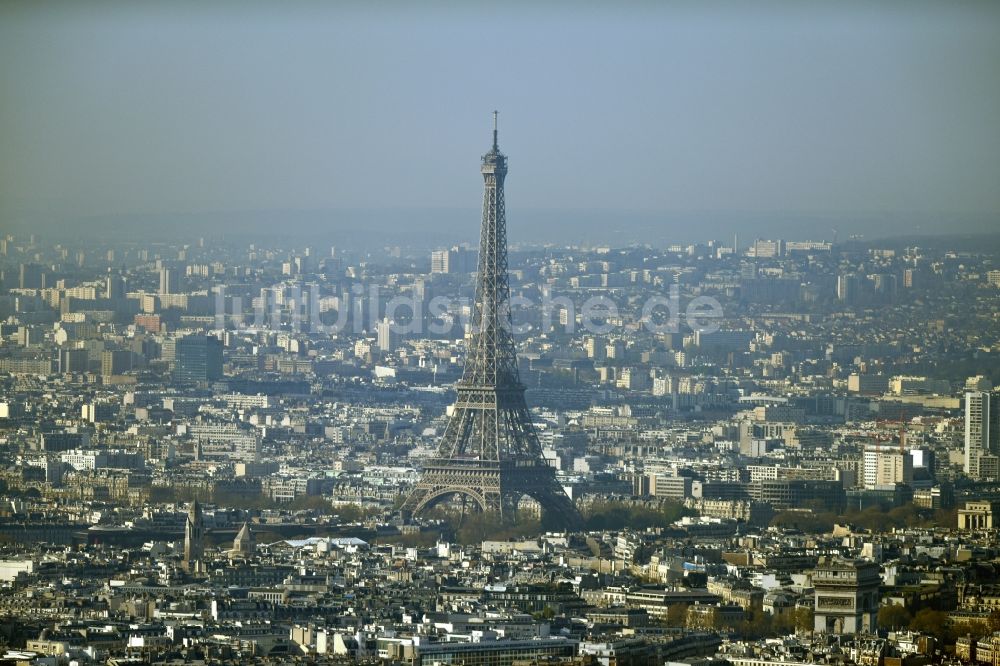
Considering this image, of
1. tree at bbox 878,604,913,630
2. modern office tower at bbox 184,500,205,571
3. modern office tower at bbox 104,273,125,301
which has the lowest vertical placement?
modern office tower at bbox 184,500,205,571

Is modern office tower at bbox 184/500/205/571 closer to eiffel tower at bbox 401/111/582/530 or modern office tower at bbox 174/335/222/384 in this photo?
eiffel tower at bbox 401/111/582/530

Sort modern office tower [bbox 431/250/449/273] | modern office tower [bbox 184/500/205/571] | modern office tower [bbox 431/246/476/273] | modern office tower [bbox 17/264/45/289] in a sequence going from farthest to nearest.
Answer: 1. modern office tower [bbox 431/250/449/273]
2. modern office tower [bbox 431/246/476/273]
3. modern office tower [bbox 17/264/45/289]
4. modern office tower [bbox 184/500/205/571]

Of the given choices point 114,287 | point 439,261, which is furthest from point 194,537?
point 439,261

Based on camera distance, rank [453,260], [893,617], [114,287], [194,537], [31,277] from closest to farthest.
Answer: [893,617], [194,537], [31,277], [114,287], [453,260]

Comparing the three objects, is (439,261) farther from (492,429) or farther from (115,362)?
(492,429)

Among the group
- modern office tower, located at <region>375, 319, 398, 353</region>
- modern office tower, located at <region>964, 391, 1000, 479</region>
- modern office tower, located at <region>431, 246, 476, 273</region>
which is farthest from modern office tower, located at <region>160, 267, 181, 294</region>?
modern office tower, located at <region>964, 391, 1000, 479</region>

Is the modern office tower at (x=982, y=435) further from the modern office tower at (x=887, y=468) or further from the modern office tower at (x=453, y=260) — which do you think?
the modern office tower at (x=453, y=260)

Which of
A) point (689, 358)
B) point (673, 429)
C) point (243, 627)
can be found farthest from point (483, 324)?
point (243, 627)
